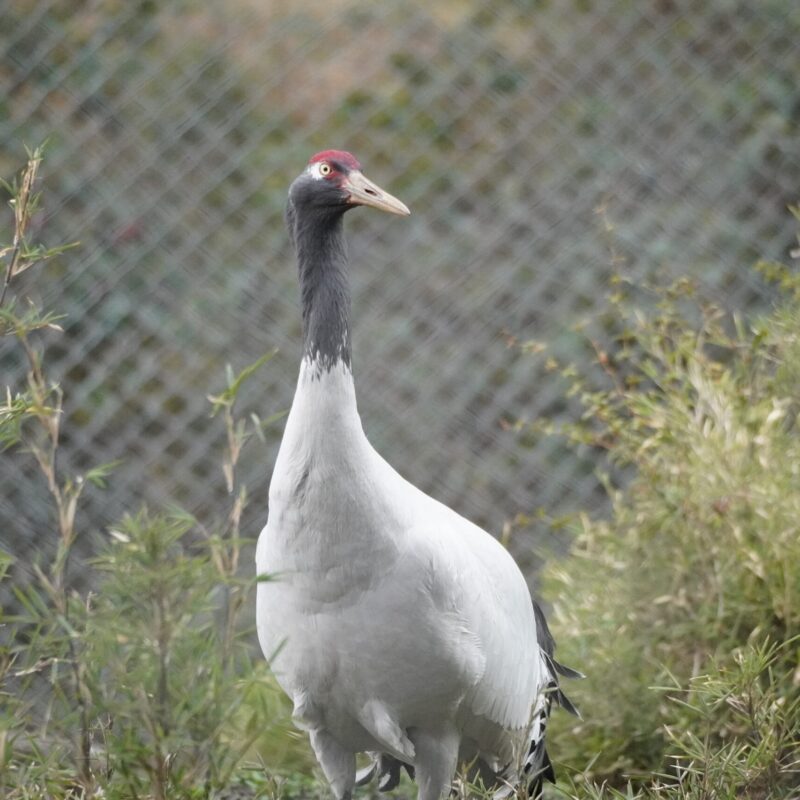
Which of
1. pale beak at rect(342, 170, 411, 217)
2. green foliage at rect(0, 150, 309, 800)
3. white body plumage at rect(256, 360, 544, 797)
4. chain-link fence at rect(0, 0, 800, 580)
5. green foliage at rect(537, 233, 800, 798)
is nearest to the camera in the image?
green foliage at rect(0, 150, 309, 800)

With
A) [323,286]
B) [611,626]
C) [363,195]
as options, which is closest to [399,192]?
[611,626]

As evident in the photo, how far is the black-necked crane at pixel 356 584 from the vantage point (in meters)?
2.59

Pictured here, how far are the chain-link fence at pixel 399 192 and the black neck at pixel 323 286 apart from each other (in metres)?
2.21

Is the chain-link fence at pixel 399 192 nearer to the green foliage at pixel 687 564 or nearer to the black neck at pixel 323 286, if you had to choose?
the green foliage at pixel 687 564

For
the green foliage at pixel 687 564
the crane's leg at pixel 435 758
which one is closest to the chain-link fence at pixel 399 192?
the green foliage at pixel 687 564

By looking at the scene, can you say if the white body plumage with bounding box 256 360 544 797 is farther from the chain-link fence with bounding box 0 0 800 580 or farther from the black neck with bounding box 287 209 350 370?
the chain-link fence with bounding box 0 0 800 580

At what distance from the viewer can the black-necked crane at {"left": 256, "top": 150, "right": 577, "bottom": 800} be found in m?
2.59

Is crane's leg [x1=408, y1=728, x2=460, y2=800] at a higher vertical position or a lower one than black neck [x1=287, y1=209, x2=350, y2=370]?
lower

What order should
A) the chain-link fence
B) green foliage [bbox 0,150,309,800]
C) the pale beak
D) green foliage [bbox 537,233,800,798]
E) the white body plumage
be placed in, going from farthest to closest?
the chain-link fence < green foliage [bbox 537,233,800,798] < the pale beak < the white body plumage < green foliage [bbox 0,150,309,800]

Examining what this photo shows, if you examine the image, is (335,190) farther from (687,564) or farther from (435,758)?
(687,564)

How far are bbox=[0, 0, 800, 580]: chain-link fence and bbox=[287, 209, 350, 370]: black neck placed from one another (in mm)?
2205

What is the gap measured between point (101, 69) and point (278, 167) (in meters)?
0.72

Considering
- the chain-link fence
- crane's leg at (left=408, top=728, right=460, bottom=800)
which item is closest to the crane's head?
crane's leg at (left=408, top=728, right=460, bottom=800)

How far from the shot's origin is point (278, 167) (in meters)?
5.25
